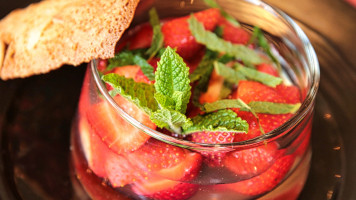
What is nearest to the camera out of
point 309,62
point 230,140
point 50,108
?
point 230,140

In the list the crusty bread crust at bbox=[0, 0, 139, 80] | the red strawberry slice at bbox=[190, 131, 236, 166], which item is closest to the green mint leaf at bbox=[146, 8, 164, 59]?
the crusty bread crust at bbox=[0, 0, 139, 80]

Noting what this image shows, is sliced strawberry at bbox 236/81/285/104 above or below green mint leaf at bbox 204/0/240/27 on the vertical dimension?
below

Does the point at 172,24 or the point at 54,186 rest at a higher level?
the point at 172,24

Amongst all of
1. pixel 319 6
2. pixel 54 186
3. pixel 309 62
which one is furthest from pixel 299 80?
pixel 54 186

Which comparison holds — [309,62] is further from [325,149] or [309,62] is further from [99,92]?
[99,92]

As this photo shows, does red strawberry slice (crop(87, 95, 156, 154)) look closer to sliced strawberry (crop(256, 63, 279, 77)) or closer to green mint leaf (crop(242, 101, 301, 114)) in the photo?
green mint leaf (crop(242, 101, 301, 114))

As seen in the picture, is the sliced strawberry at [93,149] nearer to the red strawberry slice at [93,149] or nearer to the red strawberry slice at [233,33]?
the red strawberry slice at [93,149]

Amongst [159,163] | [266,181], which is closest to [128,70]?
[159,163]
